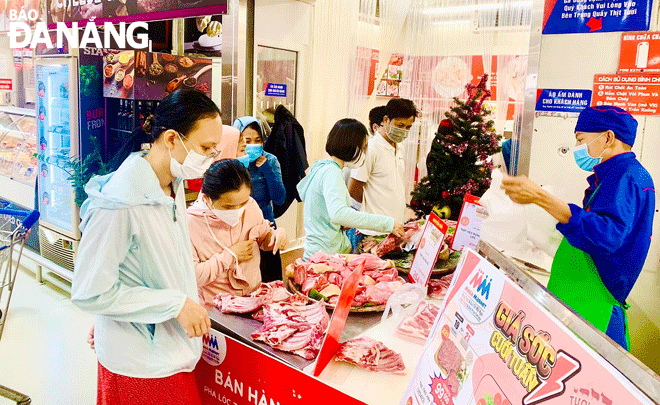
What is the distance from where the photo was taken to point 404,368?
5.81 ft

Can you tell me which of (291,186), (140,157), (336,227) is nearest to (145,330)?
(140,157)

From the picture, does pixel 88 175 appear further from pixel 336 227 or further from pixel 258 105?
pixel 336 227

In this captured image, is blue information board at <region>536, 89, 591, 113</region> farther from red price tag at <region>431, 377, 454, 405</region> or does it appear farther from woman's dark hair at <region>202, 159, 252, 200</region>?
red price tag at <region>431, 377, 454, 405</region>

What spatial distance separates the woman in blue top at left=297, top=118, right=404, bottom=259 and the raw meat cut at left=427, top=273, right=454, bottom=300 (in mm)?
464

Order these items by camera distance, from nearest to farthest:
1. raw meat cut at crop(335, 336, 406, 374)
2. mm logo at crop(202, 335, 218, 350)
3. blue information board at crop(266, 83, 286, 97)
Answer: raw meat cut at crop(335, 336, 406, 374) < mm logo at crop(202, 335, 218, 350) < blue information board at crop(266, 83, 286, 97)

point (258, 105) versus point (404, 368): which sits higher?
point (258, 105)

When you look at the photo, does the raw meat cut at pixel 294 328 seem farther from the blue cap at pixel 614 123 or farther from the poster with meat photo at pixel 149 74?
the poster with meat photo at pixel 149 74

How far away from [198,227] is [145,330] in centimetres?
82

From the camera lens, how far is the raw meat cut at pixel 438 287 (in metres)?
2.43

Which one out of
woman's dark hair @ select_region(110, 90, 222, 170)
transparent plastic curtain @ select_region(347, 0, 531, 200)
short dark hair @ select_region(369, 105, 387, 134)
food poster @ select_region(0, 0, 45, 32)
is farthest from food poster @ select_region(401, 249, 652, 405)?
food poster @ select_region(0, 0, 45, 32)

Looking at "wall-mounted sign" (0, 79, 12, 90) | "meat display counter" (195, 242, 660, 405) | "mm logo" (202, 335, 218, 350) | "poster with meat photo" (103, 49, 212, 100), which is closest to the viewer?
"meat display counter" (195, 242, 660, 405)

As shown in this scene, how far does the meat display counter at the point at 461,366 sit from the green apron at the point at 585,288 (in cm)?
59

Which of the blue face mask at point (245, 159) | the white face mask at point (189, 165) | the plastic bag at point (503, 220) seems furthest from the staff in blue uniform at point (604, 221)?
the blue face mask at point (245, 159)

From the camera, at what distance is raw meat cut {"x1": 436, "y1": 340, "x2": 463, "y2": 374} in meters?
1.12
